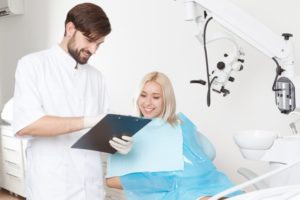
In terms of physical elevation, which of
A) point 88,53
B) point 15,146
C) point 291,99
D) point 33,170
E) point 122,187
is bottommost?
point 15,146

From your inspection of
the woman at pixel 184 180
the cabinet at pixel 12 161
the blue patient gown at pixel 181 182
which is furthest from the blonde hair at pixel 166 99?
the cabinet at pixel 12 161

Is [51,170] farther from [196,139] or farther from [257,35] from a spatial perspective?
[257,35]

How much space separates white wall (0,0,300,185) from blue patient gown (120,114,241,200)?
0.58 meters

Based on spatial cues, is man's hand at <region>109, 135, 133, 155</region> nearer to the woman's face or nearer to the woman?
the woman

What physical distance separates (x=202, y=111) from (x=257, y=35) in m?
0.90

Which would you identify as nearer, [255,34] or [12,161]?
[255,34]

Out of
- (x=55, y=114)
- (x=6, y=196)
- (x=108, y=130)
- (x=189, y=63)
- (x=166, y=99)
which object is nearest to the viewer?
(x=108, y=130)

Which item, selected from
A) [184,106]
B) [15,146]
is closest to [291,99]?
[184,106]

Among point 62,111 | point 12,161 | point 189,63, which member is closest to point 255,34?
point 62,111

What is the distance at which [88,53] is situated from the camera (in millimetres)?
1331

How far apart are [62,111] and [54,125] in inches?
4.8

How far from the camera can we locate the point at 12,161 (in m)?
2.93

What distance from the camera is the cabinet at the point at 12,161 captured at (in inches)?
110

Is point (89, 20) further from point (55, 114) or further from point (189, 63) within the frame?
point (189, 63)
